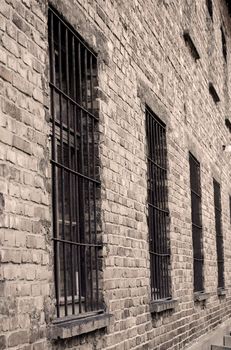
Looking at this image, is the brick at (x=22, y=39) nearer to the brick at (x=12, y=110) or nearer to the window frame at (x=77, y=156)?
the brick at (x=12, y=110)

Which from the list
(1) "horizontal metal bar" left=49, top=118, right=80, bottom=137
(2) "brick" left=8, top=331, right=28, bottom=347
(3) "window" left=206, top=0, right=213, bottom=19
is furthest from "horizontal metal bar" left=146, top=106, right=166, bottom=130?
(3) "window" left=206, top=0, right=213, bottom=19

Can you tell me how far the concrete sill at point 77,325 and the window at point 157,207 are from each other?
6.99 ft

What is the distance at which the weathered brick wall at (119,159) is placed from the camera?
440 centimetres

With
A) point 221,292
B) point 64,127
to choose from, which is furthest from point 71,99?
point 221,292

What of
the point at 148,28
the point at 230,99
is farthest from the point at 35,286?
the point at 230,99

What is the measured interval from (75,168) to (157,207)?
2.57 meters

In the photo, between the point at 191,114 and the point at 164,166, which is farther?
the point at 191,114

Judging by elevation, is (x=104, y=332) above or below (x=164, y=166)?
below

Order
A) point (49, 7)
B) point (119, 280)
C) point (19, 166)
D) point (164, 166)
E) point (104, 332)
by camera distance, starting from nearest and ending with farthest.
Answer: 1. point (19, 166)
2. point (49, 7)
3. point (104, 332)
4. point (119, 280)
5. point (164, 166)

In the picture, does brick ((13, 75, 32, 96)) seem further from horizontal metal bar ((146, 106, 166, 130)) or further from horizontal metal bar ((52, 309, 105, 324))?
horizontal metal bar ((146, 106, 166, 130))

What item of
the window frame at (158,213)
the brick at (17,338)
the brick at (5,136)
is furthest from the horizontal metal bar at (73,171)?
the window frame at (158,213)

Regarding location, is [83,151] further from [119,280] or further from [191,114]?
[191,114]

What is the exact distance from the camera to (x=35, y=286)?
4.57 m

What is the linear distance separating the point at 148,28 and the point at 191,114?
2.81 metres
